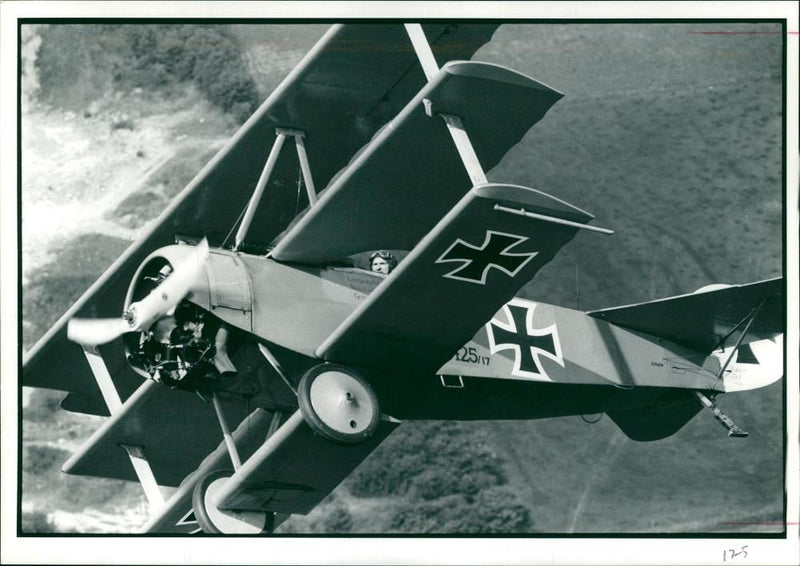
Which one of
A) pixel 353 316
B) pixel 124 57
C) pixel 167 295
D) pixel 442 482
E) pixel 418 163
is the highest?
pixel 124 57

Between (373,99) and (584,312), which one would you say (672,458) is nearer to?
(584,312)

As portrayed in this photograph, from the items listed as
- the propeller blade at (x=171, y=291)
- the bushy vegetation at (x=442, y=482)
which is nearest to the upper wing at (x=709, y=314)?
the bushy vegetation at (x=442, y=482)

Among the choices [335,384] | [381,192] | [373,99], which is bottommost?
[335,384]

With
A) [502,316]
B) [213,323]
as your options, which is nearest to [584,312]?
[502,316]

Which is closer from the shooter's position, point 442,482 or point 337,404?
point 337,404

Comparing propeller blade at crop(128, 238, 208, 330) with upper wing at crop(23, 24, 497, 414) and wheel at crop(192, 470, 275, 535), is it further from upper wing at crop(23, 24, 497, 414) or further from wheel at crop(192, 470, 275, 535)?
wheel at crop(192, 470, 275, 535)

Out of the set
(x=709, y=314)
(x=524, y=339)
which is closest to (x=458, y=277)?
(x=524, y=339)

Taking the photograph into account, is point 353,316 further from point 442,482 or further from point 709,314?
point 709,314
